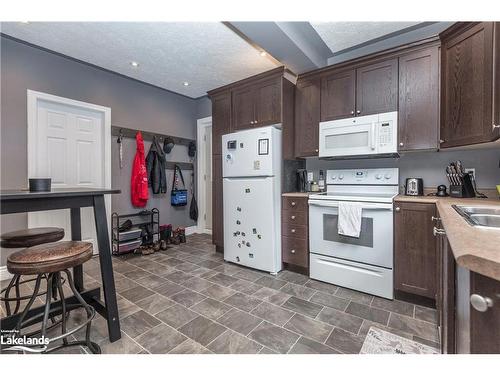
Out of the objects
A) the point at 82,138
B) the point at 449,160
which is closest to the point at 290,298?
the point at 449,160

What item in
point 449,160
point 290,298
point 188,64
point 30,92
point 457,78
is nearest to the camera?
point 457,78

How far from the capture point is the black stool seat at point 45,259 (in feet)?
3.73

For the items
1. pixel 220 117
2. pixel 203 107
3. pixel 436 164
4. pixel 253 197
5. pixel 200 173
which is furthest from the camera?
pixel 200 173

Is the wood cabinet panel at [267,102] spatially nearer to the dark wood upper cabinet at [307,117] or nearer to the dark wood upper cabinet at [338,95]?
the dark wood upper cabinet at [307,117]

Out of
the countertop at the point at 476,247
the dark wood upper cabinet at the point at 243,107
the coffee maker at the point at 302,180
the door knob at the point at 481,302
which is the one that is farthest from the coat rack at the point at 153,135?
the door knob at the point at 481,302

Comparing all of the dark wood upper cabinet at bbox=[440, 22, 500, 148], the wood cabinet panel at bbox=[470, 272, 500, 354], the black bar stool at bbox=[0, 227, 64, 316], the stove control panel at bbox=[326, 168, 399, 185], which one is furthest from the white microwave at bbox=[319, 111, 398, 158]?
the black bar stool at bbox=[0, 227, 64, 316]

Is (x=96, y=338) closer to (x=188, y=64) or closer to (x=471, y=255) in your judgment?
(x=471, y=255)

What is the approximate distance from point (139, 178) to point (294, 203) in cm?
244

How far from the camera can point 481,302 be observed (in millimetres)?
580

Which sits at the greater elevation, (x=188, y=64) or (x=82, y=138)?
(x=188, y=64)

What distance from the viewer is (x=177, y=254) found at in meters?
3.27

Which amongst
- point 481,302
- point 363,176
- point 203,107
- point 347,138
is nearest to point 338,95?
point 347,138

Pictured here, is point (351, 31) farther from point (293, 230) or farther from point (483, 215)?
point (293, 230)

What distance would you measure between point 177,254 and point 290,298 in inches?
73.0
